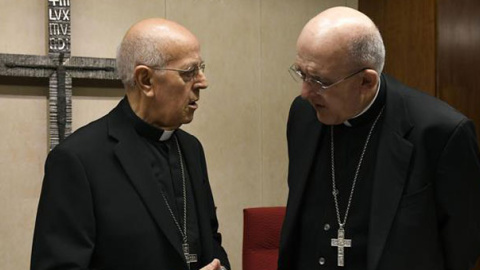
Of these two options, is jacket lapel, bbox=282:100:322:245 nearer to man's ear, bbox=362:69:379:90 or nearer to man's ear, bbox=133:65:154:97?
man's ear, bbox=362:69:379:90

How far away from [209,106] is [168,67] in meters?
2.09

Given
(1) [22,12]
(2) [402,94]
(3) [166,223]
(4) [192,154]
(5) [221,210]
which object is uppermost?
(1) [22,12]

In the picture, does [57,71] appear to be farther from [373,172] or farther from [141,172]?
[373,172]

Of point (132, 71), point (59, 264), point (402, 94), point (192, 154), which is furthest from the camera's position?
point (192, 154)

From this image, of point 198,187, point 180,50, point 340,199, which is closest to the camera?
point 340,199

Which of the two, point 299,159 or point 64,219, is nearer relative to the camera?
point 64,219

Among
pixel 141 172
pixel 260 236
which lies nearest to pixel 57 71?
pixel 260 236

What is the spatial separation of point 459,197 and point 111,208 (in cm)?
110

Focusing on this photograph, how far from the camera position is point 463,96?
4242 mm

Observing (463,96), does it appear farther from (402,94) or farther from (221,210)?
(402,94)

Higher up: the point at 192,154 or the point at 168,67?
the point at 168,67

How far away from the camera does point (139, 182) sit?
2.26 metres

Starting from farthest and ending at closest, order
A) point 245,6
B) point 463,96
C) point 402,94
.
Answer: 1. point 245,6
2. point 463,96
3. point 402,94

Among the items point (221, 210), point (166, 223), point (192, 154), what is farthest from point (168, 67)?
point (221, 210)
